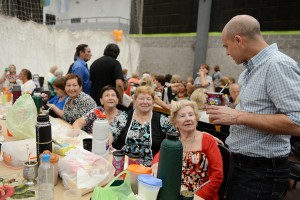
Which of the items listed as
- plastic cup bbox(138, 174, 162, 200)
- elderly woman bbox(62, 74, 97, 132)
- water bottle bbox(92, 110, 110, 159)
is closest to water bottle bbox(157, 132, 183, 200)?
plastic cup bbox(138, 174, 162, 200)

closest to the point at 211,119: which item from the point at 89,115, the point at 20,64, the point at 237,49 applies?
the point at 237,49

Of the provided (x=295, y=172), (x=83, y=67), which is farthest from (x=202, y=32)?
(x=295, y=172)

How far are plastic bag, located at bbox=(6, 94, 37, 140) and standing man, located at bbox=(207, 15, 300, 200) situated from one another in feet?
4.40

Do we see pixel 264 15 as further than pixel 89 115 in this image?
Yes

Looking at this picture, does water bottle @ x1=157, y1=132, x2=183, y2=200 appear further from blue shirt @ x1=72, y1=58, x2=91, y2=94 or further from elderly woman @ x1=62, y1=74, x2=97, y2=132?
blue shirt @ x1=72, y1=58, x2=91, y2=94

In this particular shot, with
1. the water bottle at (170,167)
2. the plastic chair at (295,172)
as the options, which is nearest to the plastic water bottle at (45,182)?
the water bottle at (170,167)

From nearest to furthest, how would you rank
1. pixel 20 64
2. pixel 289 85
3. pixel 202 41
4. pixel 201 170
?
pixel 289 85 < pixel 201 170 < pixel 20 64 < pixel 202 41

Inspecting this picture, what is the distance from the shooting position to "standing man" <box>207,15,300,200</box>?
1237 millimetres

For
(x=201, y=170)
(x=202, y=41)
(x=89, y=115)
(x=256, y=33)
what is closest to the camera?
(x=256, y=33)

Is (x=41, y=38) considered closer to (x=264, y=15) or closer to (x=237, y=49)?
(x=264, y=15)

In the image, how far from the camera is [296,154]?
274cm

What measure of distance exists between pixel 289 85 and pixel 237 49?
1.10 feet

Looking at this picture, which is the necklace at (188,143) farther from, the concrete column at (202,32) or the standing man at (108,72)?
the concrete column at (202,32)

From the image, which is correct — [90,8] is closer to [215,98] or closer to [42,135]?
[215,98]
